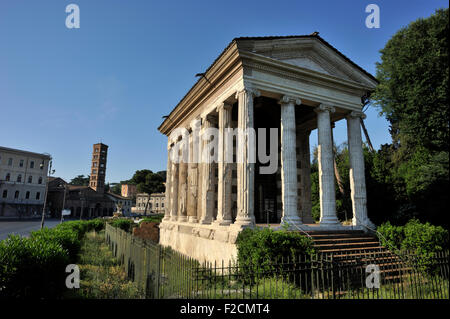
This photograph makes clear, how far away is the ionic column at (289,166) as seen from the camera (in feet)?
38.1

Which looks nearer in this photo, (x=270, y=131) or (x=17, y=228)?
(x=270, y=131)

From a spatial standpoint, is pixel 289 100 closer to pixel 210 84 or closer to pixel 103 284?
pixel 210 84

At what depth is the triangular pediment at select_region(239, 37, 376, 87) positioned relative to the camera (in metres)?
12.2

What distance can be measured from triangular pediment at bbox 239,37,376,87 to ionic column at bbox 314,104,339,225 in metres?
2.31

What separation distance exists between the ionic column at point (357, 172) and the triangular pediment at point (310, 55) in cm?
215

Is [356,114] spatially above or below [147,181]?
below

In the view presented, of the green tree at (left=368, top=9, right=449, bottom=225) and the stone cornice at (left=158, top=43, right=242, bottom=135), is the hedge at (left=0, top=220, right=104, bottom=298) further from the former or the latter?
the green tree at (left=368, top=9, right=449, bottom=225)

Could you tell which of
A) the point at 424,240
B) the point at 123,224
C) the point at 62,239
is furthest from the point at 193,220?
the point at 123,224

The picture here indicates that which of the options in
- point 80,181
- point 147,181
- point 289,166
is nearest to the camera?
point 289,166

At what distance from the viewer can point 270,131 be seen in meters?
18.6

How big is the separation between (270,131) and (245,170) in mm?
8221

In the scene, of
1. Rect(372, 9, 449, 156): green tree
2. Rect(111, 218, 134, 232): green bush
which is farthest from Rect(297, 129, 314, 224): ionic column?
Rect(111, 218, 134, 232): green bush
